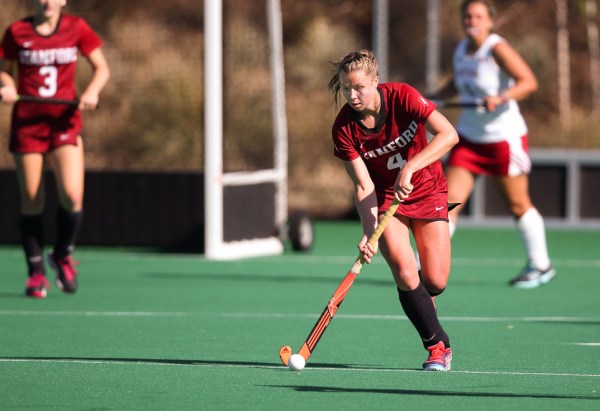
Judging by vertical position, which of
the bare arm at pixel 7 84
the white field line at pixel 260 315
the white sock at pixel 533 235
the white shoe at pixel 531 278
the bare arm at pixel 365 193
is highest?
the bare arm at pixel 7 84

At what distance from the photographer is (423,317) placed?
5.73 m

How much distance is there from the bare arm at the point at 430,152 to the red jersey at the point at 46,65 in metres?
3.36

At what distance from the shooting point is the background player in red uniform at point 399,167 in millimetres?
5547

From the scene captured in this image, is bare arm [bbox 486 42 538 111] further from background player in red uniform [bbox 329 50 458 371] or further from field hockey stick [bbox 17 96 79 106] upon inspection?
background player in red uniform [bbox 329 50 458 371]

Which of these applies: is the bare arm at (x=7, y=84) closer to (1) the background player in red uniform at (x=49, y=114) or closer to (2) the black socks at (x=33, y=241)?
(1) the background player in red uniform at (x=49, y=114)

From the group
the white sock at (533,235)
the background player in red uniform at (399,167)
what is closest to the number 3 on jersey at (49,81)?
the background player in red uniform at (399,167)

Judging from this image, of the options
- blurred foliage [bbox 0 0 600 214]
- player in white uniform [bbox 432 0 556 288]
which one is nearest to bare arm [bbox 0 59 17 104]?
player in white uniform [bbox 432 0 556 288]

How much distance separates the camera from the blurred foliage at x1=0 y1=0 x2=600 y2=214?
14477 millimetres

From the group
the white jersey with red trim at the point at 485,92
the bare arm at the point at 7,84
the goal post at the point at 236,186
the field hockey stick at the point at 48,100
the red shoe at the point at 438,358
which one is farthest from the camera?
the goal post at the point at 236,186

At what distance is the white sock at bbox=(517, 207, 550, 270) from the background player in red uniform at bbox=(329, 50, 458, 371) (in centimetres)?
324

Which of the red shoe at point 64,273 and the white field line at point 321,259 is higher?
the red shoe at point 64,273

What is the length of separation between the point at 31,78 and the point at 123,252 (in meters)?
3.53

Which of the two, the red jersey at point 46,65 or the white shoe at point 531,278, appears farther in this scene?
the white shoe at point 531,278

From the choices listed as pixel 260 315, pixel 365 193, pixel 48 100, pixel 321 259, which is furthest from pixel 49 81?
pixel 321 259
